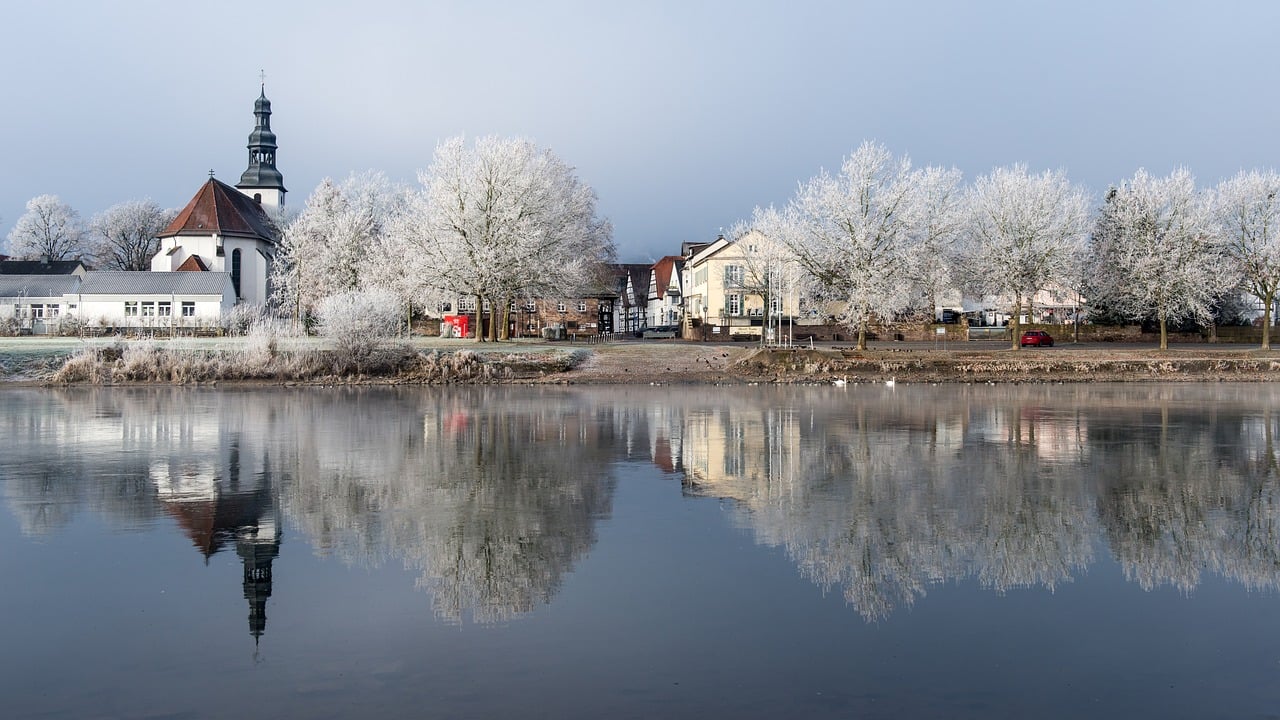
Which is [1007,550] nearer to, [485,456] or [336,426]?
[485,456]

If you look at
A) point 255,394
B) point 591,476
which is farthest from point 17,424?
point 591,476

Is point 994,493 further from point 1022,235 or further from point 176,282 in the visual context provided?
point 176,282

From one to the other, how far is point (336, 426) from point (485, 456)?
24.7ft

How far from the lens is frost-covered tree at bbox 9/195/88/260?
119312mm

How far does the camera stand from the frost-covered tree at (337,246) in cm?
7050

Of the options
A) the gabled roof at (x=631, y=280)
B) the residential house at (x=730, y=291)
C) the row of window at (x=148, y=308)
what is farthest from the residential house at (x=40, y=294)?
the gabled roof at (x=631, y=280)

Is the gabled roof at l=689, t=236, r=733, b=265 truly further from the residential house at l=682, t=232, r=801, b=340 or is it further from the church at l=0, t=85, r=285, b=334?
the church at l=0, t=85, r=285, b=334

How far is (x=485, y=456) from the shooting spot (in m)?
20.7

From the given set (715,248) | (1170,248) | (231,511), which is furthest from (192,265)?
(231,511)

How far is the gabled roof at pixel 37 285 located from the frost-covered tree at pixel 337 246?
72.0ft

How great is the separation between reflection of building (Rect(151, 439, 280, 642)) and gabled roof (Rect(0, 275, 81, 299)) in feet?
256

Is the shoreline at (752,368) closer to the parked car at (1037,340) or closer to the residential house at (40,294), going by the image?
the parked car at (1037,340)

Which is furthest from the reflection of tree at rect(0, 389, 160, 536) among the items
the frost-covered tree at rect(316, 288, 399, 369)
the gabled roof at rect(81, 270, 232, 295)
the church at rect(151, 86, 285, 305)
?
the church at rect(151, 86, 285, 305)

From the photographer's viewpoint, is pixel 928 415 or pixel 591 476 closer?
pixel 591 476
